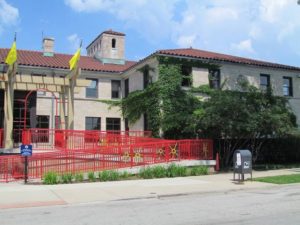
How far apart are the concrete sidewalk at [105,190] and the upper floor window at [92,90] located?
56.2ft

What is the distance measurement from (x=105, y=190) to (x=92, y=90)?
65.9 feet

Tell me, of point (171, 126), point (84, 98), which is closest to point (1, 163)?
point (171, 126)

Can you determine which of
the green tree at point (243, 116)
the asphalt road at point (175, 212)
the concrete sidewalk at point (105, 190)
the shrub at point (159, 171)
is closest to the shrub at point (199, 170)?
the shrub at point (159, 171)

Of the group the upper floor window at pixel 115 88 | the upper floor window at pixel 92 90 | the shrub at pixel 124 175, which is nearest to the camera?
the shrub at pixel 124 175

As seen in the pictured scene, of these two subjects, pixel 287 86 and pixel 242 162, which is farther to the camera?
pixel 287 86

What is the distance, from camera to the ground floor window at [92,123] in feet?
111

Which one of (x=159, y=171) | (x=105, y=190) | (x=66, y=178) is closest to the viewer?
(x=105, y=190)

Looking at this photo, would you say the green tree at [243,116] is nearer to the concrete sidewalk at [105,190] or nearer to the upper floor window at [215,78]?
the concrete sidewalk at [105,190]

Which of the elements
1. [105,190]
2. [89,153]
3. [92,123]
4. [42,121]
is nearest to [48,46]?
[42,121]

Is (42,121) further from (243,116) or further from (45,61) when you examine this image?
(243,116)

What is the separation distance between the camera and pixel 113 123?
34531 mm

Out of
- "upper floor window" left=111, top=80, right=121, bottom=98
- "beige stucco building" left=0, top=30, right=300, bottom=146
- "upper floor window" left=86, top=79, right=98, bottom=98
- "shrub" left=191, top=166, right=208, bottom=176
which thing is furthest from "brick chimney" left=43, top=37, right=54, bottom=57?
"shrub" left=191, top=166, right=208, bottom=176

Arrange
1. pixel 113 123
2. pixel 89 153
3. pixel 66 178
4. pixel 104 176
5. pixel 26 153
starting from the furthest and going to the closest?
pixel 113 123
pixel 89 153
pixel 104 176
pixel 66 178
pixel 26 153

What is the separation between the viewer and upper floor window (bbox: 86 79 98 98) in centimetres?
3397
